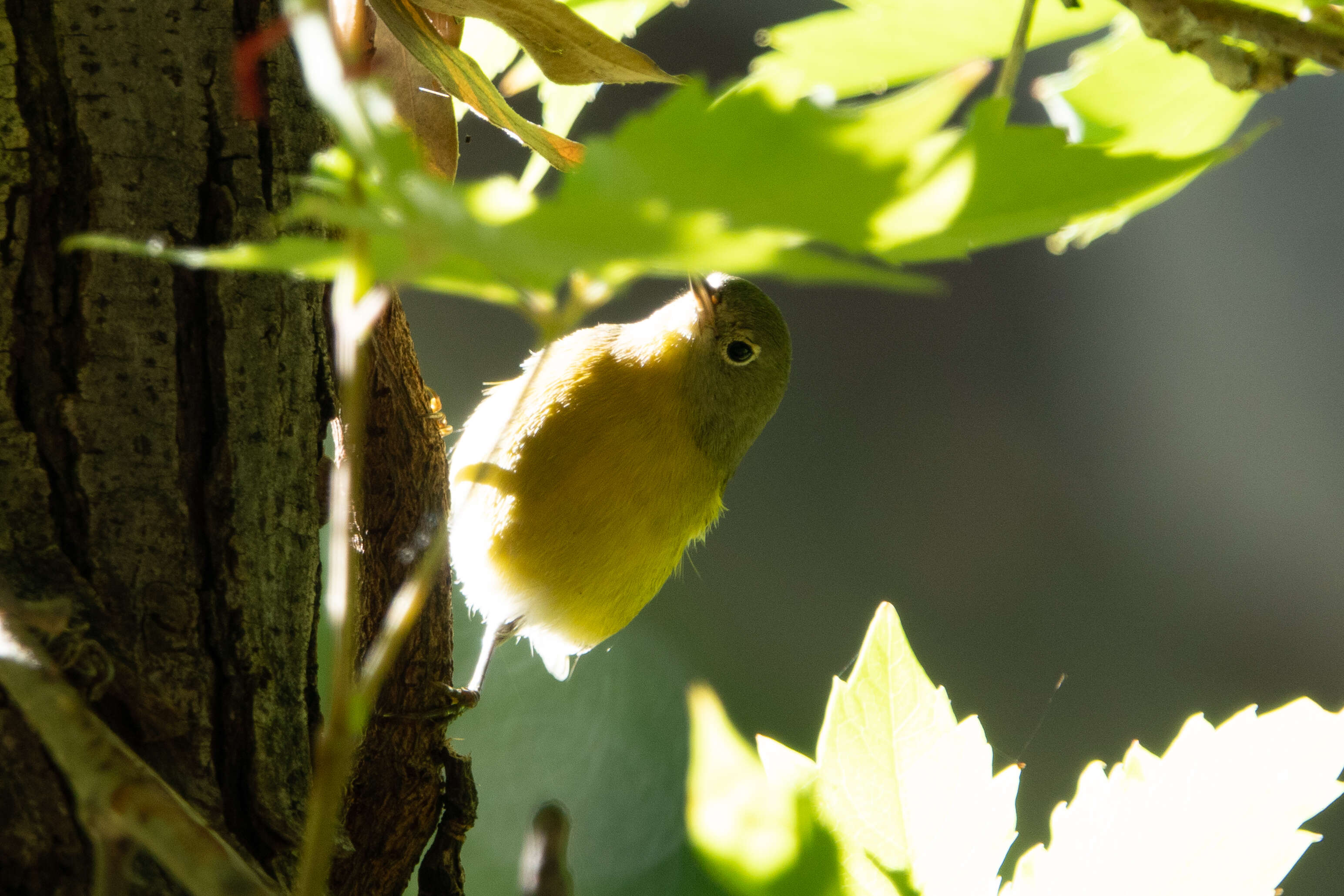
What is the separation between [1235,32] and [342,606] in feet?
1.49

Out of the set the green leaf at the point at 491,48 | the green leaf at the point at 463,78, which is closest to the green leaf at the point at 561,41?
the green leaf at the point at 463,78

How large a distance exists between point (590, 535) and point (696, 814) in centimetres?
85

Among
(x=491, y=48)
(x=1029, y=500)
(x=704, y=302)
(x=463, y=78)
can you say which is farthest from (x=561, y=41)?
(x=1029, y=500)

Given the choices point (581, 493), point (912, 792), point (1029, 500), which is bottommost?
point (1029, 500)

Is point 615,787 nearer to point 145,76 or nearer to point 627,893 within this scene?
point 627,893

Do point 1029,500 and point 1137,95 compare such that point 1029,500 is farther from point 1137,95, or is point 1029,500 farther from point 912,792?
point 912,792

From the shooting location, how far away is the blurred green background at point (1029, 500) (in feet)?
10.7

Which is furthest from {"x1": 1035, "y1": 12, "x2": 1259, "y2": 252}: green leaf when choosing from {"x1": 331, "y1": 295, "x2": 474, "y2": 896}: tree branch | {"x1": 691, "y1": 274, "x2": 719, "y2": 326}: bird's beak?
{"x1": 691, "y1": 274, "x2": 719, "y2": 326}: bird's beak

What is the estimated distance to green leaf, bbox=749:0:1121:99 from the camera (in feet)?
1.95

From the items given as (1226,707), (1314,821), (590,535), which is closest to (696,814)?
(590,535)

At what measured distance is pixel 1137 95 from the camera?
62cm

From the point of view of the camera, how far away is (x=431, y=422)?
88cm

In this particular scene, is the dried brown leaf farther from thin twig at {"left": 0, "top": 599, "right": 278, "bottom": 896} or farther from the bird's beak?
the bird's beak

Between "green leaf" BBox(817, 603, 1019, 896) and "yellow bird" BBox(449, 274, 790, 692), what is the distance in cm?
50
